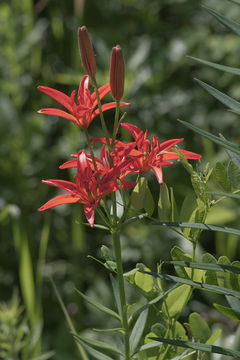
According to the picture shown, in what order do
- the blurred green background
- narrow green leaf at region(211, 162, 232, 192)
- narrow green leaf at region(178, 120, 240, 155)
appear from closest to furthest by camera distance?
narrow green leaf at region(178, 120, 240, 155) < narrow green leaf at region(211, 162, 232, 192) < the blurred green background

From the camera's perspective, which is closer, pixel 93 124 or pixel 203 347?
pixel 203 347

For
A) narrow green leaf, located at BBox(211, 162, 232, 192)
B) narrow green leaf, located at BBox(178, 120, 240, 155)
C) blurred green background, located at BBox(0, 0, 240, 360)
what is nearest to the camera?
narrow green leaf, located at BBox(178, 120, 240, 155)

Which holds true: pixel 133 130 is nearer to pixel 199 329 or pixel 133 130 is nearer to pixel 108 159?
pixel 108 159

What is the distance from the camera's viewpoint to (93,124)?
1728 millimetres

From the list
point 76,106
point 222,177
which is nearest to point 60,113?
point 76,106

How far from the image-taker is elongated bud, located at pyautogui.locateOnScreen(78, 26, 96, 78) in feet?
1.43

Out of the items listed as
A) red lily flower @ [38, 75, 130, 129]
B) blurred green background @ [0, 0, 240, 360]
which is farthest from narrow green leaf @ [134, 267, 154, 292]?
blurred green background @ [0, 0, 240, 360]

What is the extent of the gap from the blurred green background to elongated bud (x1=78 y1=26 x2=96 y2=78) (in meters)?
0.90

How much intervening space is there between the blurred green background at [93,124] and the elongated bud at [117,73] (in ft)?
2.96

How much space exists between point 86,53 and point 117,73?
0.03 meters

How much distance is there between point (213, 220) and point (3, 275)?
58 cm

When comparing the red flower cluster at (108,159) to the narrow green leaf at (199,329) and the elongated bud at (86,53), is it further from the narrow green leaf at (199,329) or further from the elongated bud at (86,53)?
the narrow green leaf at (199,329)

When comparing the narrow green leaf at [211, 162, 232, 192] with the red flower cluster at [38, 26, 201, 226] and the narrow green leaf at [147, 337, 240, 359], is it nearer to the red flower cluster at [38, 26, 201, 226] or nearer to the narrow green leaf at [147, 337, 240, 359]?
the red flower cluster at [38, 26, 201, 226]

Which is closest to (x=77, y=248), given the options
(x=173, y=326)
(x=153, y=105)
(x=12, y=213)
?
(x=12, y=213)
